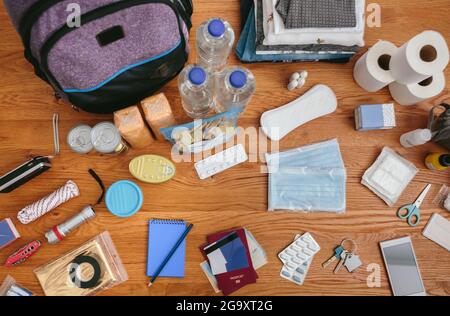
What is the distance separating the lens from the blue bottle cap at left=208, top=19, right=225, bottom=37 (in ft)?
1.96

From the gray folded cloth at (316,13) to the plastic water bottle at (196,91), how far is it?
228 mm

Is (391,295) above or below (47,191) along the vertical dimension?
below

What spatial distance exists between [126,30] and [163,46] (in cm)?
7

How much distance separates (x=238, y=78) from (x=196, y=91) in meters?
0.12

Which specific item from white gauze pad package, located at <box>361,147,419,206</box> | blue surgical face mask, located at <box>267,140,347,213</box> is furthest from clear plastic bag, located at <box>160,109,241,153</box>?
white gauze pad package, located at <box>361,147,419,206</box>

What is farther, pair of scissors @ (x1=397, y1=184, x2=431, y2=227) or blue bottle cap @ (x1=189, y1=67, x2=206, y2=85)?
pair of scissors @ (x1=397, y1=184, x2=431, y2=227)

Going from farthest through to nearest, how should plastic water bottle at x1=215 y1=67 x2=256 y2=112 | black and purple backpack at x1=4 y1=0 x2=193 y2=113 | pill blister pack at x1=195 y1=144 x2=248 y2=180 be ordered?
pill blister pack at x1=195 y1=144 x2=248 y2=180, plastic water bottle at x1=215 y1=67 x2=256 y2=112, black and purple backpack at x1=4 y1=0 x2=193 y2=113

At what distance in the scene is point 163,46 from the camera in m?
0.65

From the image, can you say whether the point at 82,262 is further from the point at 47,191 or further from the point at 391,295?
the point at 391,295

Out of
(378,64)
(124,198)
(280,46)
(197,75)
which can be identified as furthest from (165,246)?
(378,64)

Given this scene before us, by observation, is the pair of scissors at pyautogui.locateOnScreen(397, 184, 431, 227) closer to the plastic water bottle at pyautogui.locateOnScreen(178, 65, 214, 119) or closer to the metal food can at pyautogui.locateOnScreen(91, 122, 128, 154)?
the plastic water bottle at pyautogui.locateOnScreen(178, 65, 214, 119)

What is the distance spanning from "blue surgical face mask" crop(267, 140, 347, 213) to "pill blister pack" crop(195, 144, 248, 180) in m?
0.07

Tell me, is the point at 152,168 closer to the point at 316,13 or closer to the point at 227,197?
the point at 227,197
